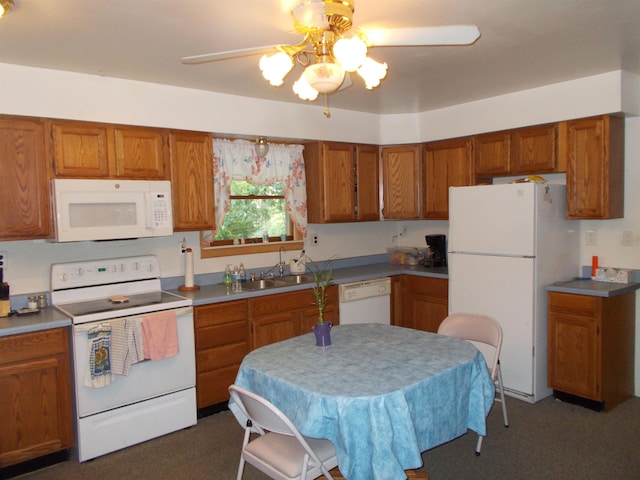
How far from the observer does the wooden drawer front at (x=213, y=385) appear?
3436 millimetres

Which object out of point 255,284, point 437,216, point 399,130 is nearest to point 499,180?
point 437,216

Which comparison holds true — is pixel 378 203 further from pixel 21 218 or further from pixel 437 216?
pixel 21 218

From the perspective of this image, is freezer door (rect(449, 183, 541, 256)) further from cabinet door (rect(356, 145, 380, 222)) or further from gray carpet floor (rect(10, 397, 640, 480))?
gray carpet floor (rect(10, 397, 640, 480))

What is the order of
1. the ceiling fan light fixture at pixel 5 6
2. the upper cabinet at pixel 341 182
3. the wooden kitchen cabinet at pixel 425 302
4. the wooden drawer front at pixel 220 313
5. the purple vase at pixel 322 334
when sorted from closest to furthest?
the ceiling fan light fixture at pixel 5 6, the purple vase at pixel 322 334, the wooden drawer front at pixel 220 313, the wooden kitchen cabinet at pixel 425 302, the upper cabinet at pixel 341 182

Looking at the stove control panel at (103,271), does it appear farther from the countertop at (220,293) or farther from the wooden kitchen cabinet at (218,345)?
the wooden kitchen cabinet at (218,345)

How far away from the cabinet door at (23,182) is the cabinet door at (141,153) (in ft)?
1.49

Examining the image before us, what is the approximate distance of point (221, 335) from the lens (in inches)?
139

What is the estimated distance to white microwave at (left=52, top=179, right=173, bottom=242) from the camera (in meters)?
3.06

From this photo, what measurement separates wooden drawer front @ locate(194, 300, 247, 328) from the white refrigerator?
5.73ft

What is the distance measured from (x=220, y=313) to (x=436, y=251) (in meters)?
2.23

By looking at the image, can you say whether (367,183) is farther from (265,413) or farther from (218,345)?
(265,413)

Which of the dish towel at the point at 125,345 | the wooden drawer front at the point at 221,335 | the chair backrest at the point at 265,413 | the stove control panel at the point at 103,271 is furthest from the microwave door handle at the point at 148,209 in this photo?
the chair backrest at the point at 265,413

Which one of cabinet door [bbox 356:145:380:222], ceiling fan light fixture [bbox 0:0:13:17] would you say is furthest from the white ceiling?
cabinet door [bbox 356:145:380:222]

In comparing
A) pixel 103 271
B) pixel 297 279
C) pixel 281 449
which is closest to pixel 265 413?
pixel 281 449
